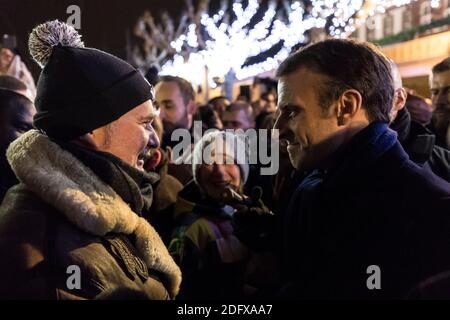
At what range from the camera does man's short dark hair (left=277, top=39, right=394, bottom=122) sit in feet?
6.02

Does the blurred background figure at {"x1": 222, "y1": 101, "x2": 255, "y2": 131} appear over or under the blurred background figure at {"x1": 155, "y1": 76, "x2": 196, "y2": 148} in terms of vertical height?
under

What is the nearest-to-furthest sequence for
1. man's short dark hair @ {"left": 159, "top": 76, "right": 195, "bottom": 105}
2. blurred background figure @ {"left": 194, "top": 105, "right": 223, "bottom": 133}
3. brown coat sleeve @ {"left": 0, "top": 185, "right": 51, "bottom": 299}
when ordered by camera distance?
1. brown coat sleeve @ {"left": 0, "top": 185, "right": 51, "bottom": 299}
2. man's short dark hair @ {"left": 159, "top": 76, "right": 195, "bottom": 105}
3. blurred background figure @ {"left": 194, "top": 105, "right": 223, "bottom": 133}

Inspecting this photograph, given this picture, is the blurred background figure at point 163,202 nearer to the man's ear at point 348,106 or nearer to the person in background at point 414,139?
the person in background at point 414,139

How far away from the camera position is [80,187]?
1827mm

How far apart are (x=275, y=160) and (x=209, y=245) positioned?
89 centimetres

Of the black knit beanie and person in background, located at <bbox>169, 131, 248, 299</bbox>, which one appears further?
person in background, located at <bbox>169, 131, 248, 299</bbox>

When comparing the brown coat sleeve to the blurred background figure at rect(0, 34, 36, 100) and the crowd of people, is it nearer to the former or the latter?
the crowd of people

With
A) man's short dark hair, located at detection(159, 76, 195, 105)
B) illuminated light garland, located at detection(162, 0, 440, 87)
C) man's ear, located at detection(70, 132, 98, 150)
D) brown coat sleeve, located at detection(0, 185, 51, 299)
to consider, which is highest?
man's ear, located at detection(70, 132, 98, 150)

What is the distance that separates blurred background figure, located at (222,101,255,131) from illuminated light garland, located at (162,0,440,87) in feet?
28.6

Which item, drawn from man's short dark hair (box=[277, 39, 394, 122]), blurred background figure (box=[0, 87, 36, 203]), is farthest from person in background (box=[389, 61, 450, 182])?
blurred background figure (box=[0, 87, 36, 203])

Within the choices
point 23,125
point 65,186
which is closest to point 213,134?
point 23,125

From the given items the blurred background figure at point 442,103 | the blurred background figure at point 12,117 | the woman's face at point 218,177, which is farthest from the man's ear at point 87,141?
the blurred background figure at point 442,103

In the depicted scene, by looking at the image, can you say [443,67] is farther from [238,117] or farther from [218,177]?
[238,117]

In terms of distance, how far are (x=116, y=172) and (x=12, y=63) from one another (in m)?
4.27
